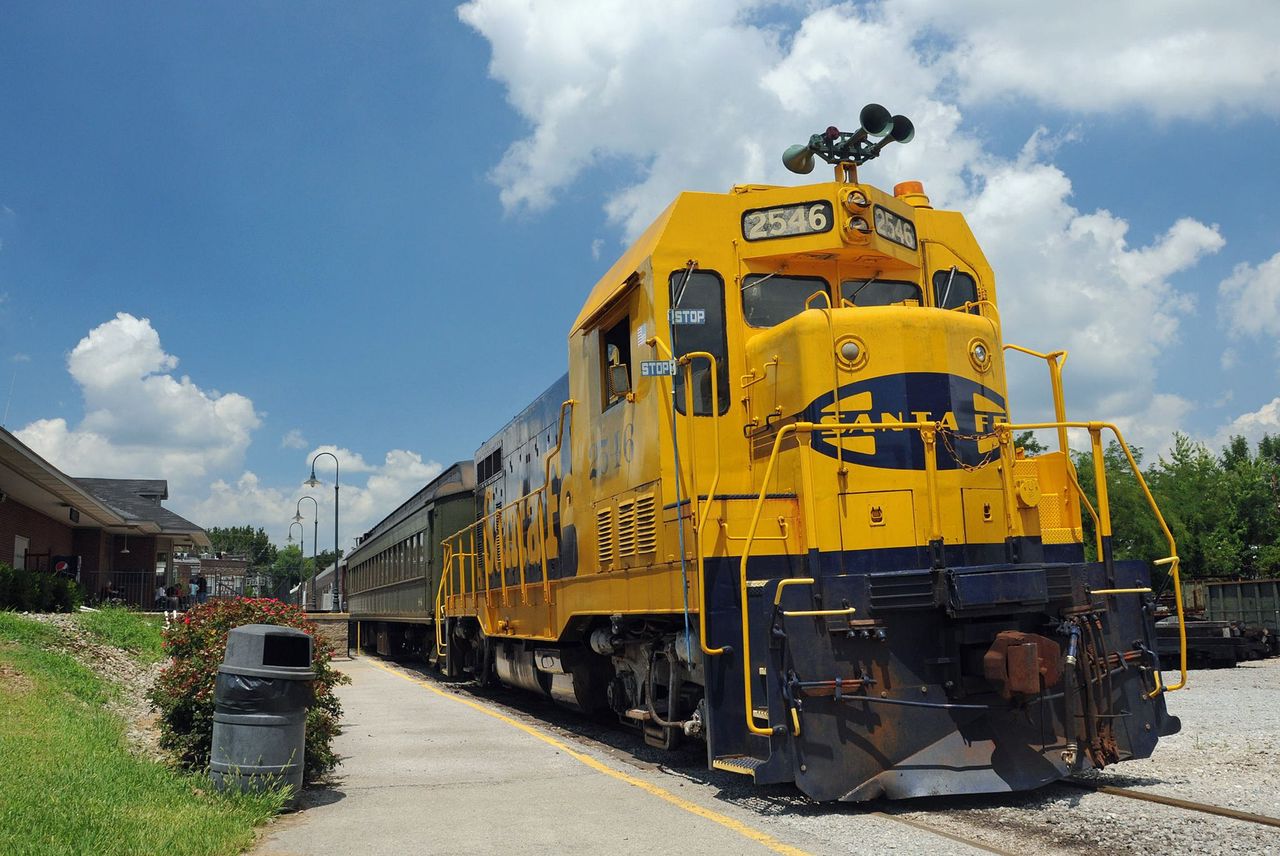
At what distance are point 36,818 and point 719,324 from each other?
5.09 meters

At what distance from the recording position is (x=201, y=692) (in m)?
7.48

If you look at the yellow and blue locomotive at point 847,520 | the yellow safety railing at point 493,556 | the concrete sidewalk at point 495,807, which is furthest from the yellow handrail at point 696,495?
the yellow safety railing at point 493,556

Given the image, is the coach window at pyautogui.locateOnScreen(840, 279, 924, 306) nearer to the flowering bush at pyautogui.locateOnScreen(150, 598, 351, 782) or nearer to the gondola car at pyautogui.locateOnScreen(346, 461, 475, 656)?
the flowering bush at pyautogui.locateOnScreen(150, 598, 351, 782)

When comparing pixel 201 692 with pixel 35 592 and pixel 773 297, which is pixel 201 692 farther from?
pixel 35 592

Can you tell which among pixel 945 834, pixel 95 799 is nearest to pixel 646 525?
pixel 945 834

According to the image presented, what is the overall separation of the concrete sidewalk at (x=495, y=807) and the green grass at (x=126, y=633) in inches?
323

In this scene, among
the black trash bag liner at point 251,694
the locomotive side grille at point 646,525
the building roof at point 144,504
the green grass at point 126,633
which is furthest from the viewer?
the building roof at point 144,504

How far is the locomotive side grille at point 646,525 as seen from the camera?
7.21 metres

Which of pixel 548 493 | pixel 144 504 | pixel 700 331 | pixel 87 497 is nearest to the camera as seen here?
pixel 700 331

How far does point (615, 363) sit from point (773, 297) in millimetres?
1497

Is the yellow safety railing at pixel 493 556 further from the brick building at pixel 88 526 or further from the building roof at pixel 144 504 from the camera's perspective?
the building roof at pixel 144 504

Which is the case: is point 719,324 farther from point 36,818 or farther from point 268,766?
point 36,818

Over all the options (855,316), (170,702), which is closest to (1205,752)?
(855,316)

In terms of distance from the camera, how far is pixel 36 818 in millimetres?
5520
